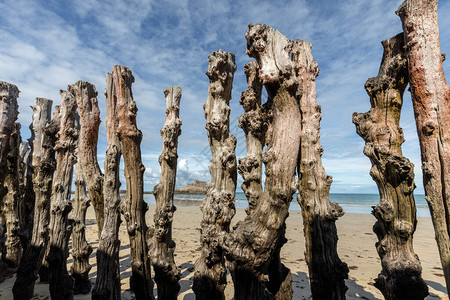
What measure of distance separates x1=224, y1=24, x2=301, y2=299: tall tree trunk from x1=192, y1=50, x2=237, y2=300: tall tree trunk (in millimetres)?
559

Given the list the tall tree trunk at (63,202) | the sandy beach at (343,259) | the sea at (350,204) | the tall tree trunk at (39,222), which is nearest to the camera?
the tall tree trunk at (63,202)

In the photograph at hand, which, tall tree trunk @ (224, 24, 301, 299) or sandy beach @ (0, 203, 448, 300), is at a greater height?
tall tree trunk @ (224, 24, 301, 299)

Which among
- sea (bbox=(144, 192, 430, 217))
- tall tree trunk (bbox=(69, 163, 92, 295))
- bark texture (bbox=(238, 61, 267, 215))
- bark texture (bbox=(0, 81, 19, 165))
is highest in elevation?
bark texture (bbox=(0, 81, 19, 165))

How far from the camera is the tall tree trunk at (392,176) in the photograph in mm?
2643

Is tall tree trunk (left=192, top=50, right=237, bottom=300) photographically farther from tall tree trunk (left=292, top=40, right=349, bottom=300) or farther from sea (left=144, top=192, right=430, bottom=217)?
sea (left=144, top=192, right=430, bottom=217)

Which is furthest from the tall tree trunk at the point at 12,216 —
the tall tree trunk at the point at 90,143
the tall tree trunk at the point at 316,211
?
the tall tree trunk at the point at 316,211

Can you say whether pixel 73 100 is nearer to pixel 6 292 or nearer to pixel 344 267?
pixel 6 292

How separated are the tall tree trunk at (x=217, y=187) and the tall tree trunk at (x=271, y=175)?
1.83 ft

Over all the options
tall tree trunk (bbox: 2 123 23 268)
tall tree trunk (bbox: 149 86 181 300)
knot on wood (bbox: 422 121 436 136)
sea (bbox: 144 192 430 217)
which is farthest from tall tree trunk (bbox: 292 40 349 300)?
sea (bbox: 144 192 430 217)

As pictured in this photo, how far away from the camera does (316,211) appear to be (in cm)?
321

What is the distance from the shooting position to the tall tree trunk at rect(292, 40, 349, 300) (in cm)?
307

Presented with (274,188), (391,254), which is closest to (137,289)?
(274,188)

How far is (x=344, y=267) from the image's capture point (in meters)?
3.04

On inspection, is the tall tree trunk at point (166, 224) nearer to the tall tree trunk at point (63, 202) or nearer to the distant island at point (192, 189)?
the tall tree trunk at point (63, 202)
